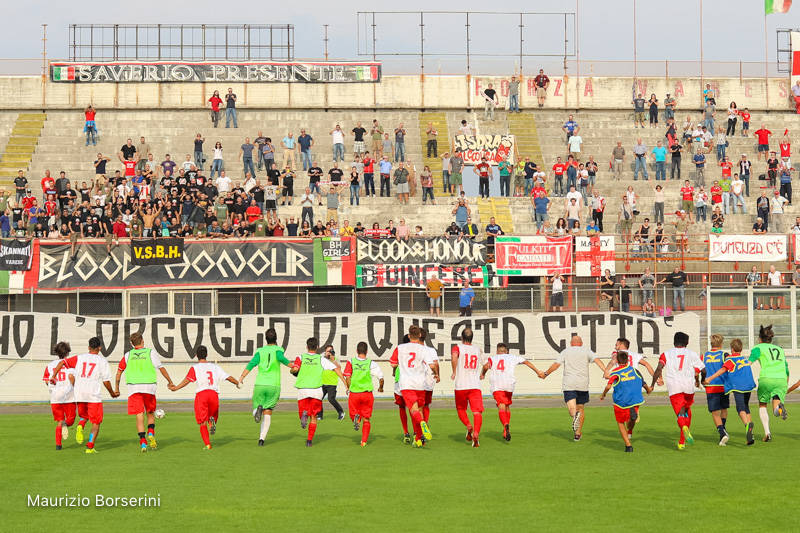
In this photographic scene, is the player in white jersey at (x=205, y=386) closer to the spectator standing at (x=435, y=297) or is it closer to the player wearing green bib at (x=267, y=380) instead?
the player wearing green bib at (x=267, y=380)

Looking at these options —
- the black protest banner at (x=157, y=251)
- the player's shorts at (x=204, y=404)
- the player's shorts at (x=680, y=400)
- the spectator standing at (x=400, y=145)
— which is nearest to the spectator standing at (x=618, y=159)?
the spectator standing at (x=400, y=145)

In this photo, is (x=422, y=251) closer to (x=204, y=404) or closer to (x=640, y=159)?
(x=640, y=159)

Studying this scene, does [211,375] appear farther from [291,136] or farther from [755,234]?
[291,136]

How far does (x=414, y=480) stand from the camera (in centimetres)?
1492

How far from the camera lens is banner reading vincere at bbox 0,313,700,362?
31.6m

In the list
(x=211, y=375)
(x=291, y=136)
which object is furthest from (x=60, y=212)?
(x=211, y=375)


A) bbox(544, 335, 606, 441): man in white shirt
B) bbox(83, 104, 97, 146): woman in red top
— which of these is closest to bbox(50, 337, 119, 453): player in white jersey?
bbox(544, 335, 606, 441): man in white shirt

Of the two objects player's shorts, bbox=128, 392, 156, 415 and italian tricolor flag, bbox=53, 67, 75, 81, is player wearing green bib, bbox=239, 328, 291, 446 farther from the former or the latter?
italian tricolor flag, bbox=53, 67, 75, 81

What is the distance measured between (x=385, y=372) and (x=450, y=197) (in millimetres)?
14224

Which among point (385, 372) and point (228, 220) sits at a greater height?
point (228, 220)

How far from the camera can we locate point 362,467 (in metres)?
16.1

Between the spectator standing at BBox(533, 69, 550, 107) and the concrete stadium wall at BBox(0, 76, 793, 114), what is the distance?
346 millimetres

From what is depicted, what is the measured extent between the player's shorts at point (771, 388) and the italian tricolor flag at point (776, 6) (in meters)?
39.4

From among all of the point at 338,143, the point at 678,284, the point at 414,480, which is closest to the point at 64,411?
the point at 414,480
